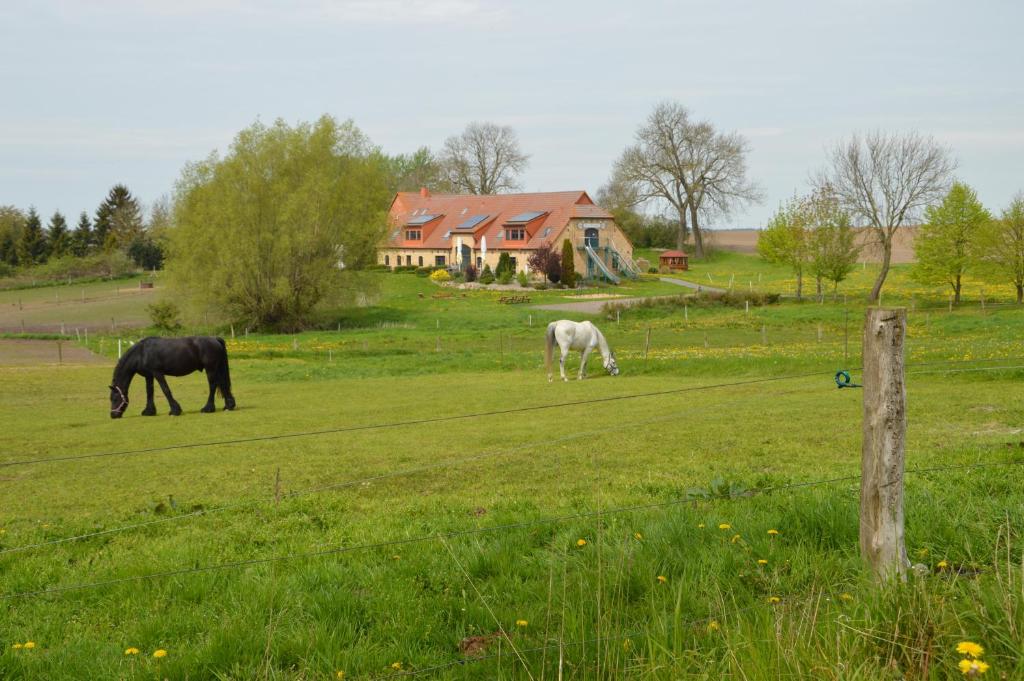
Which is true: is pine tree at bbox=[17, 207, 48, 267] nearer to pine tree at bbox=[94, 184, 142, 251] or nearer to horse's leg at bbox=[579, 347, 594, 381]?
A: pine tree at bbox=[94, 184, 142, 251]

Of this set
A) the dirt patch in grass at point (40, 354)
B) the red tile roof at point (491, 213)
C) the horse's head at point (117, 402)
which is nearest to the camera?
the horse's head at point (117, 402)

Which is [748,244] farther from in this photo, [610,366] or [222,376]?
[222,376]

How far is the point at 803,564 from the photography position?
604 centimetres

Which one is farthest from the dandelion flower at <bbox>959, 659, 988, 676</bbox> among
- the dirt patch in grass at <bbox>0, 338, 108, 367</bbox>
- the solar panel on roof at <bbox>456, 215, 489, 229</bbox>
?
the solar panel on roof at <bbox>456, 215, 489, 229</bbox>

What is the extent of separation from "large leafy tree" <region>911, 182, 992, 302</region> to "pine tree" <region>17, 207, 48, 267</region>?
9369 cm

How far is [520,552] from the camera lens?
6.74m

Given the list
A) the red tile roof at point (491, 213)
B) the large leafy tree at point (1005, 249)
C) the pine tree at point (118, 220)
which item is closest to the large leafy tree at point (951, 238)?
the large leafy tree at point (1005, 249)

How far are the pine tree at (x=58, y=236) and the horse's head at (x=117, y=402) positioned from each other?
93.6 m

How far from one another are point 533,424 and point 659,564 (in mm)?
11960

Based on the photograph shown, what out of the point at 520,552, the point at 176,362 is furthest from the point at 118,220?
the point at 520,552

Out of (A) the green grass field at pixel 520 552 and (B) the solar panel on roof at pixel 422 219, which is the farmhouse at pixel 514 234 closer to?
(B) the solar panel on roof at pixel 422 219

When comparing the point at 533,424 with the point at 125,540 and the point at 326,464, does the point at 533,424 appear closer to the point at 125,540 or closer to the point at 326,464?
the point at 326,464

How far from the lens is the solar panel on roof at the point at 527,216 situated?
91.6 metres

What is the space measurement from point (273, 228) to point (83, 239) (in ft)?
219
